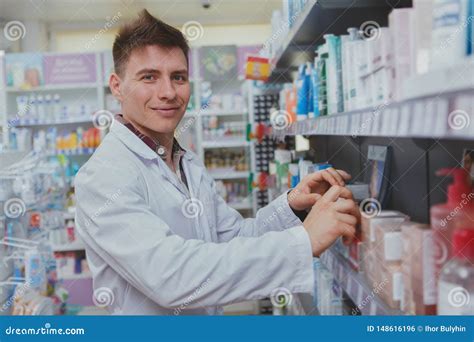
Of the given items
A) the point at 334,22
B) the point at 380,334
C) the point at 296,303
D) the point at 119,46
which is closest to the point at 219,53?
the point at 296,303

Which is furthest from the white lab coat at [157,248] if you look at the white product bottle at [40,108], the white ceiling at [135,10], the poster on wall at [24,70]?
the white ceiling at [135,10]

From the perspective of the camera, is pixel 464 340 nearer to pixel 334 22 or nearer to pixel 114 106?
pixel 334 22

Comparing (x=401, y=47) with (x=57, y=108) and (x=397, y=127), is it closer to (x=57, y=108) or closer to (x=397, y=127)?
(x=397, y=127)

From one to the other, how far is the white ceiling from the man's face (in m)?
5.69

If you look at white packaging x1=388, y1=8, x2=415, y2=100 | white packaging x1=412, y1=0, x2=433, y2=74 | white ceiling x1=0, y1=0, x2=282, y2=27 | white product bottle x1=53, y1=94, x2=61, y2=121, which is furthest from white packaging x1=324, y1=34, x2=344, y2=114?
white ceiling x1=0, y1=0, x2=282, y2=27

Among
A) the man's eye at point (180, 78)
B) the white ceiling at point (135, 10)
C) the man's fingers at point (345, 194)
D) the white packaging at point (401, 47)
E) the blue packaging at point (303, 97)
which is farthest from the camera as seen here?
the white ceiling at point (135, 10)

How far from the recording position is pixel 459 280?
105cm

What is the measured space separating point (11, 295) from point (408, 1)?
3.05m

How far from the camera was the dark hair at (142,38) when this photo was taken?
1604 millimetres

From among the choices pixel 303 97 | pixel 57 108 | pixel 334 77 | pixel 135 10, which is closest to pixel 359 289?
pixel 334 77

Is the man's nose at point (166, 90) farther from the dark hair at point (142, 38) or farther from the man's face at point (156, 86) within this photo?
the dark hair at point (142, 38)

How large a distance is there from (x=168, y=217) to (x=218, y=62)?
15.7 feet

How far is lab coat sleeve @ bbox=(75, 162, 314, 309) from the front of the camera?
1.23 metres

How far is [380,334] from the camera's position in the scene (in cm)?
146
